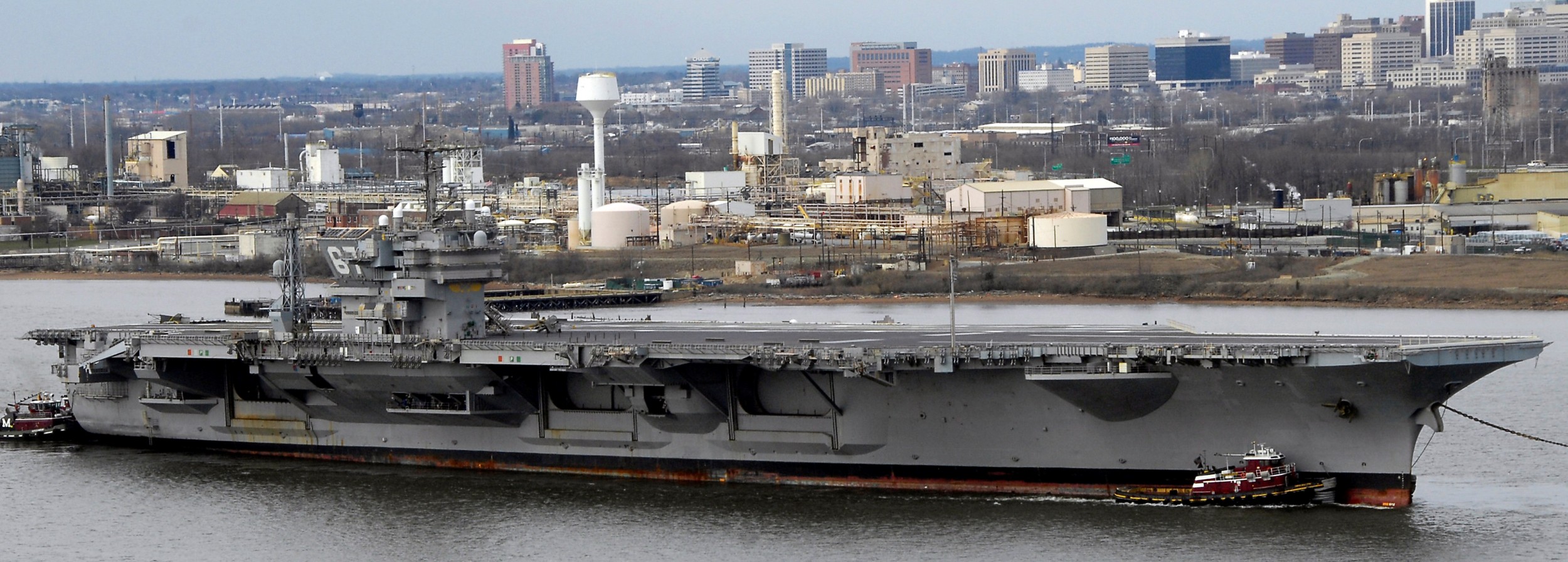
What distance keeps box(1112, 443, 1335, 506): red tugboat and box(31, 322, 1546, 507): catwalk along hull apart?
285mm

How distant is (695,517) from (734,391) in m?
2.20

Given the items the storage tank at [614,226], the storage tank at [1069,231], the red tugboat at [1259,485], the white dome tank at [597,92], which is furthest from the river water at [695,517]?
the white dome tank at [597,92]

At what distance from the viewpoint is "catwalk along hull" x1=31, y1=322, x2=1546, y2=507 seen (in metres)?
27.3

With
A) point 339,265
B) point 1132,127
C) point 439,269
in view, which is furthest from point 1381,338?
point 1132,127

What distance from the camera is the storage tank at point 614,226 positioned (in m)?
80.4

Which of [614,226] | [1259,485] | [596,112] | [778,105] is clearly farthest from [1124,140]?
[1259,485]

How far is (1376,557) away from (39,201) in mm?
87539

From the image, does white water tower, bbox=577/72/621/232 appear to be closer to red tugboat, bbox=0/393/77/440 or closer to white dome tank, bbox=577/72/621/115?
white dome tank, bbox=577/72/621/115

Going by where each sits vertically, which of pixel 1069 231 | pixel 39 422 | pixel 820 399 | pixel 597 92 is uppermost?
pixel 597 92

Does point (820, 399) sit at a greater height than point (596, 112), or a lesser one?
lesser

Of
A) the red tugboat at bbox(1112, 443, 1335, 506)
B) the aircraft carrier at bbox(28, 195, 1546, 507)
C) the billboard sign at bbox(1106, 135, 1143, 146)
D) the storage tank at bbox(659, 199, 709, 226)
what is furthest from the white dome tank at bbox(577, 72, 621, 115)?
the billboard sign at bbox(1106, 135, 1143, 146)

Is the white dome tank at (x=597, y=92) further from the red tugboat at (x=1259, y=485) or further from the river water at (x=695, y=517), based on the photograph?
the red tugboat at (x=1259, y=485)

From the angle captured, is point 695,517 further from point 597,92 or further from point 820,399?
point 597,92

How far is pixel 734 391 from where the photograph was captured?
30.0m
